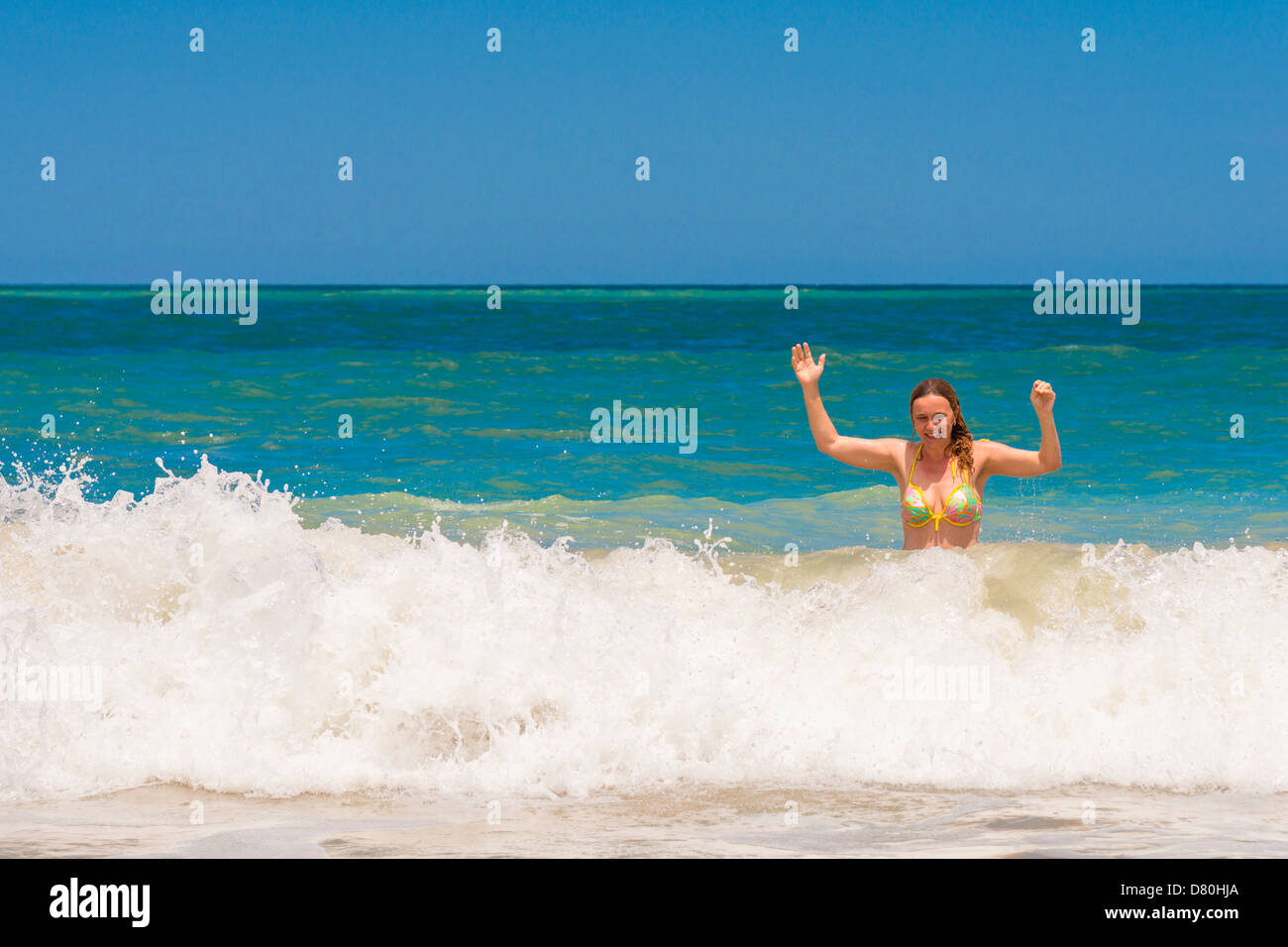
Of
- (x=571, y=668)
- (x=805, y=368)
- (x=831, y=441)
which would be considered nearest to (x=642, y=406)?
(x=805, y=368)

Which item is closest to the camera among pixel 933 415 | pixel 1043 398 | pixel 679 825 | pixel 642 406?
pixel 679 825

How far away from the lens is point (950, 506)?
238 inches

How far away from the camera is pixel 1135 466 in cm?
1499

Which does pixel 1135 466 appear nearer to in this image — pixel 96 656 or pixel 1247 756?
pixel 1247 756

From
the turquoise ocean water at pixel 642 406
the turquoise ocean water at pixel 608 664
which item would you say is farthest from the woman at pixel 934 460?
the turquoise ocean water at pixel 642 406

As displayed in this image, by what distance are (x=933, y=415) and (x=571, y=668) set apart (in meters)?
1.93

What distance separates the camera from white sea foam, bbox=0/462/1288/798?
203 inches

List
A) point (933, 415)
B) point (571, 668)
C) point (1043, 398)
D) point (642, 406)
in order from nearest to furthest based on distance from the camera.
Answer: point (571, 668) < point (1043, 398) < point (933, 415) < point (642, 406)

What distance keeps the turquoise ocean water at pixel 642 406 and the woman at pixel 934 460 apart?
393cm

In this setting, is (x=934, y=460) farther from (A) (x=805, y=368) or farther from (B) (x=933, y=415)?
(A) (x=805, y=368)

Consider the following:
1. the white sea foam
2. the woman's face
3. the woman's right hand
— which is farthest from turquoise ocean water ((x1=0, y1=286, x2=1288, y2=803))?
the woman's right hand

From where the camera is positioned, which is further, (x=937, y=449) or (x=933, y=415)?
(x=937, y=449)

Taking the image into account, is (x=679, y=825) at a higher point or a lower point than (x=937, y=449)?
lower
